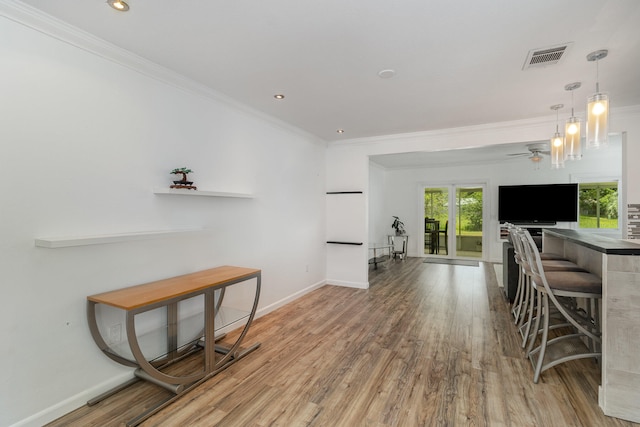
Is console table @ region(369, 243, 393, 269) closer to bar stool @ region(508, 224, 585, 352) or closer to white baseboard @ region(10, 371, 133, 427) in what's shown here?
bar stool @ region(508, 224, 585, 352)

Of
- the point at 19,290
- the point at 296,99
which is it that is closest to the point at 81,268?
the point at 19,290

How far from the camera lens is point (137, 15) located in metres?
1.91

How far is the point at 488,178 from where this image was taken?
7.51m

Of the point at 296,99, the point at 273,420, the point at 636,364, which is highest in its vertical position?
the point at 296,99

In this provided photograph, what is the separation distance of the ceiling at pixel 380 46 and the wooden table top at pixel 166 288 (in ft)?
5.92

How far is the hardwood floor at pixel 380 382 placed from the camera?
1.97m

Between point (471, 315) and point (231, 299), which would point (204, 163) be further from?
point (471, 315)

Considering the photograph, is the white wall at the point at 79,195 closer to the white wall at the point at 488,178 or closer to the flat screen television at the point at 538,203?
the white wall at the point at 488,178

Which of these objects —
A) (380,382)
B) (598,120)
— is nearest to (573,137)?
(598,120)

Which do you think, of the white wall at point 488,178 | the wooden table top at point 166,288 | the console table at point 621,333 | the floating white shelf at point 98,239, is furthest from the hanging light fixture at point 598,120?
the white wall at point 488,178

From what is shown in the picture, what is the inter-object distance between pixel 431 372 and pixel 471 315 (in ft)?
5.26

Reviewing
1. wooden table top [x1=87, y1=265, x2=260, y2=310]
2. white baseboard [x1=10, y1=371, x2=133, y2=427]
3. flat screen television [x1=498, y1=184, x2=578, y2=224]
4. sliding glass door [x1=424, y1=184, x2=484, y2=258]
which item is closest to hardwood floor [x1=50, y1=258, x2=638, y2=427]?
white baseboard [x1=10, y1=371, x2=133, y2=427]

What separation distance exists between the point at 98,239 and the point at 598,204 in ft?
29.7

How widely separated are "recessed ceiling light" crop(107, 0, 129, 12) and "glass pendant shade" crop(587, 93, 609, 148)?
3.19 metres
